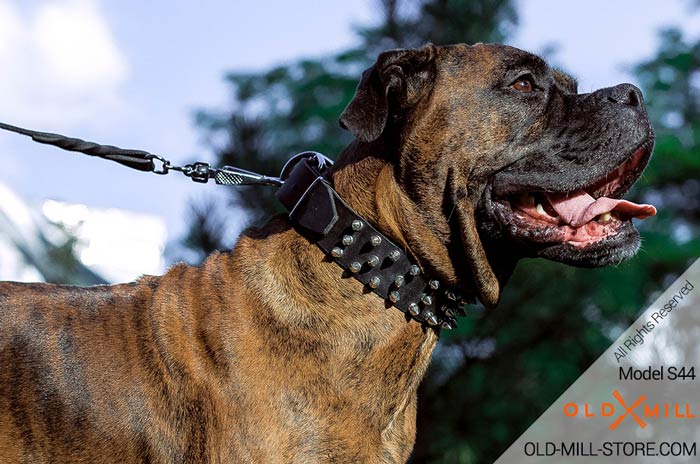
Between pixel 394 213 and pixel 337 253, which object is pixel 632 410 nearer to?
pixel 394 213

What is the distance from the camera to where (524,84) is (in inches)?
146

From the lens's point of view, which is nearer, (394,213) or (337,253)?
(337,253)

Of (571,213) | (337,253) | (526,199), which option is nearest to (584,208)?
(571,213)

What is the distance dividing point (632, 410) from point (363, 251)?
9.38m

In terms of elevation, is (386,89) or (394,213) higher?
(386,89)

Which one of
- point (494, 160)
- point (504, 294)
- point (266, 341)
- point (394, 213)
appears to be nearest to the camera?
point (266, 341)

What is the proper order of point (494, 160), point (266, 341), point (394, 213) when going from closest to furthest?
point (266, 341)
point (394, 213)
point (494, 160)

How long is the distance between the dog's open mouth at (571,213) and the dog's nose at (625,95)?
0.59 feet

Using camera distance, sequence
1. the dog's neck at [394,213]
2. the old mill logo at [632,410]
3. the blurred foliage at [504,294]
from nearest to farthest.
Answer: the dog's neck at [394,213] < the old mill logo at [632,410] < the blurred foliage at [504,294]

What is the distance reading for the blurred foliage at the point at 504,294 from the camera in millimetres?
12312

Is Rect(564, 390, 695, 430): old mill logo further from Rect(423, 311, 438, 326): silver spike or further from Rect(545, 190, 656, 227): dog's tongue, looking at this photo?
Rect(423, 311, 438, 326): silver spike

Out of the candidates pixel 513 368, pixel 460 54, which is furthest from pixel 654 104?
pixel 460 54

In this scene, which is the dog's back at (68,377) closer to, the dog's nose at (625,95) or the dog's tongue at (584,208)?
the dog's tongue at (584,208)

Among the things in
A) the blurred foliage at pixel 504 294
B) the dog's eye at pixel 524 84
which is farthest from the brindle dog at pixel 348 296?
the blurred foliage at pixel 504 294
